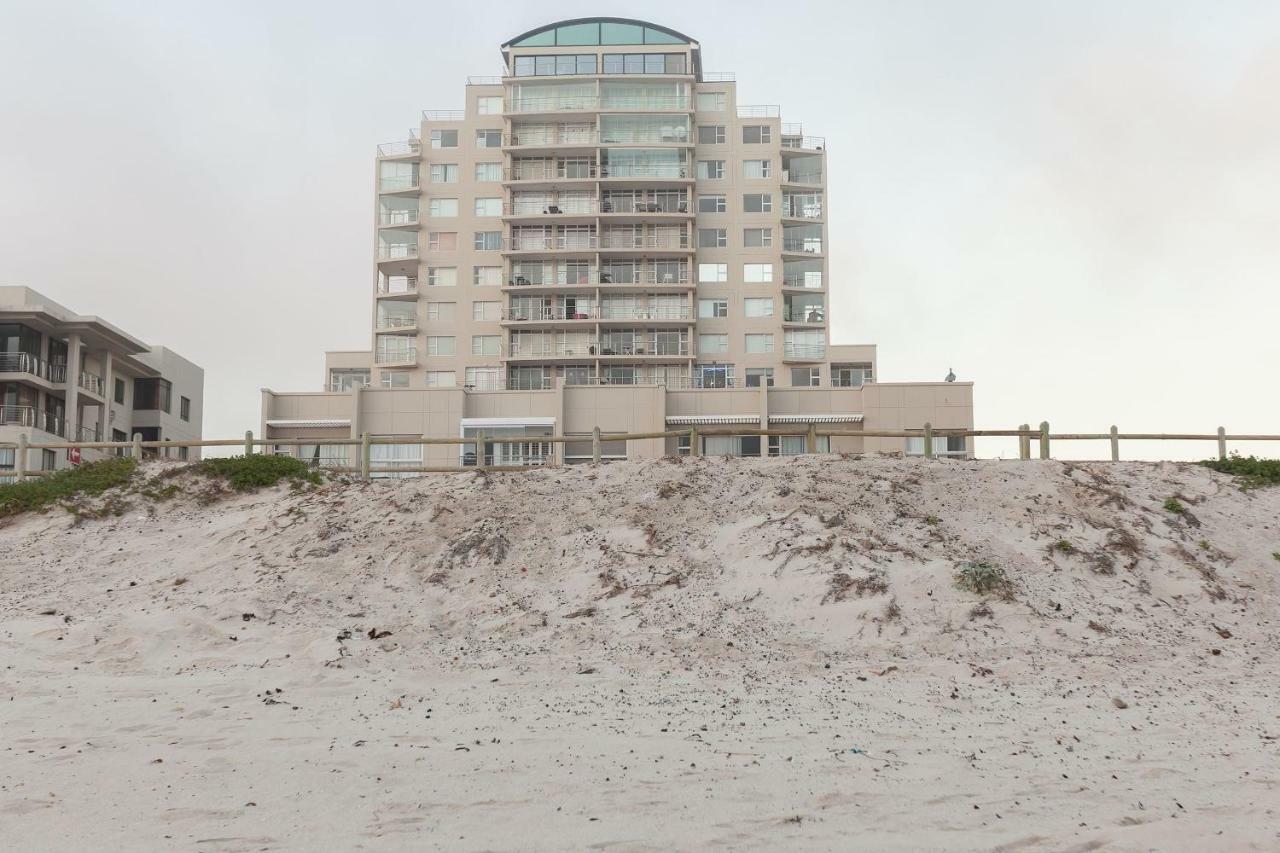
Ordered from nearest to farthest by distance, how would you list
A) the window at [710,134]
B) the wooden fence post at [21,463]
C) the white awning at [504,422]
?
the wooden fence post at [21,463] < the white awning at [504,422] < the window at [710,134]

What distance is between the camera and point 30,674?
1244 centimetres

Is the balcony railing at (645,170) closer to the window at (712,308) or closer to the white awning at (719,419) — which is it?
the window at (712,308)

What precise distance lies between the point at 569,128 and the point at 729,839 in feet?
207

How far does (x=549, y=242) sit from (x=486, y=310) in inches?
230

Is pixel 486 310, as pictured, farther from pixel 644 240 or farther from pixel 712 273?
pixel 712 273

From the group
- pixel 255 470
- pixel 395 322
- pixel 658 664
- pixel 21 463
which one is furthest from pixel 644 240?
pixel 658 664

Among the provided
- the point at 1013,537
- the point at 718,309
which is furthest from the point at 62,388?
the point at 1013,537

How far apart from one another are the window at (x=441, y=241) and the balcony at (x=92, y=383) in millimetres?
20604

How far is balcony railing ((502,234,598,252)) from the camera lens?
64.8 meters

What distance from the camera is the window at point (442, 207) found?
66250mm

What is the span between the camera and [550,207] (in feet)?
213

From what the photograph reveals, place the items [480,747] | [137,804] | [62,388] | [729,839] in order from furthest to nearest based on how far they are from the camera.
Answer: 1. [62,388]
2. [480,747]
3. [137,804]
4. [729,839]

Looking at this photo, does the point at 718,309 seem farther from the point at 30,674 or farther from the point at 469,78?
the point at 30,674

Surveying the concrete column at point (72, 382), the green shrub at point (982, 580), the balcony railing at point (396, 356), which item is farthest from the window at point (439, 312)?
the green shrub at point (982, 580)
